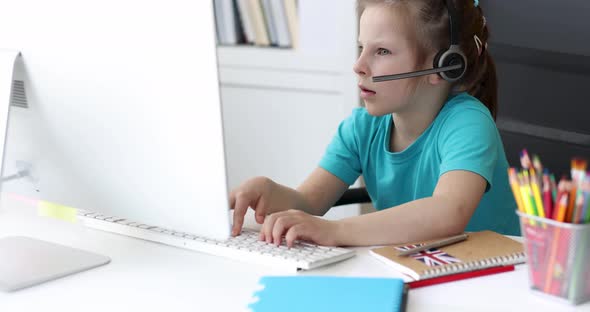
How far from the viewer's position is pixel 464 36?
1.41 meters

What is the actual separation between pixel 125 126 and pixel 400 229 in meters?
0.41

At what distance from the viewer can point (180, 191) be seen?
3.07 ft

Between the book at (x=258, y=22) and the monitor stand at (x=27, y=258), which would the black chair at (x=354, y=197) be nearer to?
the monitor stand at (x=27, y=258)

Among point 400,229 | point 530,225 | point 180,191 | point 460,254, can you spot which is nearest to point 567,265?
point 530,225

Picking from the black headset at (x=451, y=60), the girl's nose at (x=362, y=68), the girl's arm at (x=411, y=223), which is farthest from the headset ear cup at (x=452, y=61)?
the girl's arm at (x=411, y=223)

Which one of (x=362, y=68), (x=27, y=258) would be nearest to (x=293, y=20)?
(x=362, y=68)

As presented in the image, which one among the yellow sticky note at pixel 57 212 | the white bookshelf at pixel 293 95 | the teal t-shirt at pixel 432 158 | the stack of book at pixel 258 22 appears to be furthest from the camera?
the stack of book at pixel 258 22

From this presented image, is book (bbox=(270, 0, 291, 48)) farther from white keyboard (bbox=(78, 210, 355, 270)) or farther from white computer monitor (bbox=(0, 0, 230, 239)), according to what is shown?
white computer monitor (bbox=(0, 0, 230, 239))

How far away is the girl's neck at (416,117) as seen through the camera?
1466 mm

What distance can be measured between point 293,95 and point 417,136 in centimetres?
102

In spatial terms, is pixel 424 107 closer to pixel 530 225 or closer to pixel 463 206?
pixel 463 206

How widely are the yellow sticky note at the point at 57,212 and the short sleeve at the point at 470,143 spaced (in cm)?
58

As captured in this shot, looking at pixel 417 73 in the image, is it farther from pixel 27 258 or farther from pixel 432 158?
pixel 27 258

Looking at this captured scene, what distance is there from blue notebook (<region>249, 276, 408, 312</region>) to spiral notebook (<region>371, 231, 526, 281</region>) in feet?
0.23
